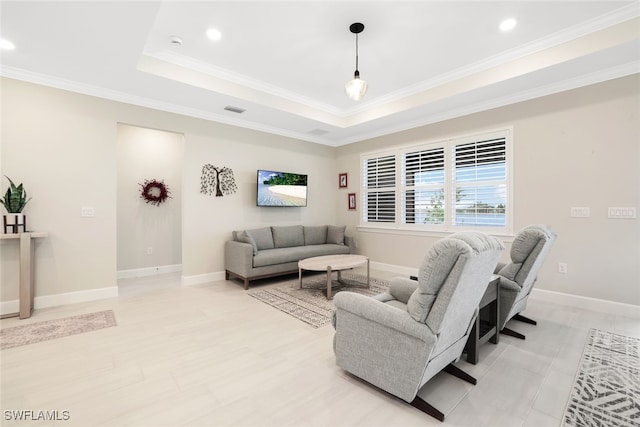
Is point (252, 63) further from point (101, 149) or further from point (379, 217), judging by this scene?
point (379, 217)

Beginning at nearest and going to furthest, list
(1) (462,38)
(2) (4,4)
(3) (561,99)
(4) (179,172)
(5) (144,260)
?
(2) (4,4) < (1) (462,38) < (3) (561,99) < (5) (144,260) < (4) (179,172)

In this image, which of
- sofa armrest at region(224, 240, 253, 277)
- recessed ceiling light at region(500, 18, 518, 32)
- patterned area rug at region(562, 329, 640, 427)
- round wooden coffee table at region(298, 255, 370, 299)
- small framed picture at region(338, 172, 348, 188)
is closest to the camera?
patterned area rug at region(562, 329, 640, 427)

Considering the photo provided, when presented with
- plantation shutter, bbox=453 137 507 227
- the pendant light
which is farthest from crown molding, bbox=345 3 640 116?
the pendant light

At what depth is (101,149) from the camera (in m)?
3.91

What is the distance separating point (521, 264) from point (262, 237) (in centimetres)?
381

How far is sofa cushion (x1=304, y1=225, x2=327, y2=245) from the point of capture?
5.79m

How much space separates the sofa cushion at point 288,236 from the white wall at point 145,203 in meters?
2.09

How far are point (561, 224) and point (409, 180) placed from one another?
91.9 inches

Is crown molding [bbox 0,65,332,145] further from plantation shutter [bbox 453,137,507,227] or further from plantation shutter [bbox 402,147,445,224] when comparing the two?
plantation shutter [bbox 453,137,507,227]

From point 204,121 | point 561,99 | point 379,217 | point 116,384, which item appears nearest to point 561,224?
point 561,99

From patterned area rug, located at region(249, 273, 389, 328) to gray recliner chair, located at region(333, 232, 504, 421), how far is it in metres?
1.15

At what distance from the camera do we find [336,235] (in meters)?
5.87

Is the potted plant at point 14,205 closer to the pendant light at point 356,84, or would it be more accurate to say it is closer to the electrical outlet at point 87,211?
the electrical outlet at point 87,211

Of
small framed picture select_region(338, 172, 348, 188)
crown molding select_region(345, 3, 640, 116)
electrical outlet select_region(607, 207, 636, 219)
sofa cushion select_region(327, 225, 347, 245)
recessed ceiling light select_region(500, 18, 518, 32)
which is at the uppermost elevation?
recessed ceiling light select_region(500, 18, 518, 32)
